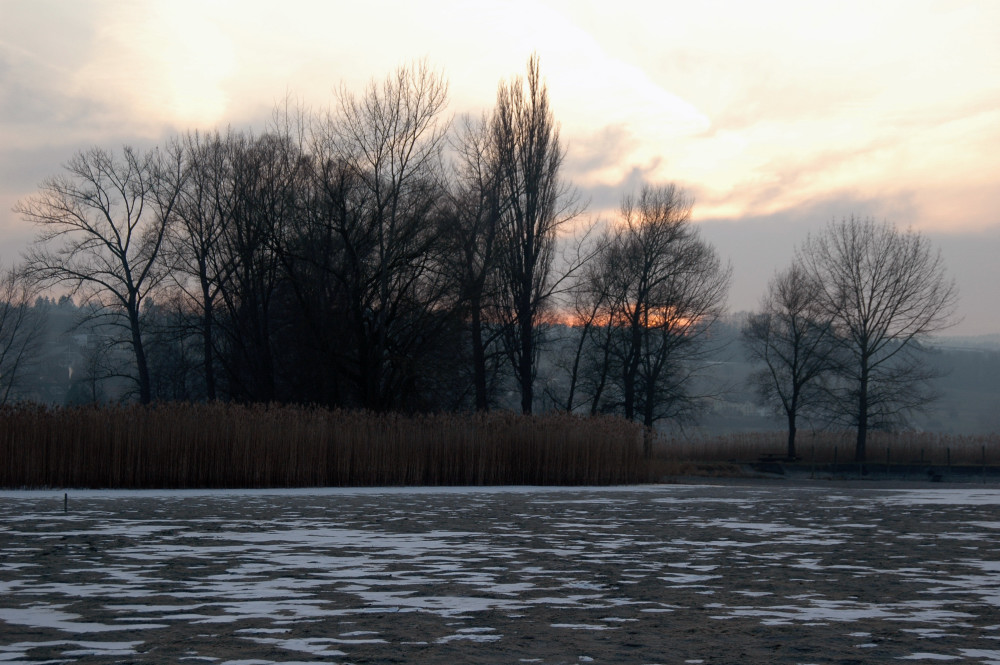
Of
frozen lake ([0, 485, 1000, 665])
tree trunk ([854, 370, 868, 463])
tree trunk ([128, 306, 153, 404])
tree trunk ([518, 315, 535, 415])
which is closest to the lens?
frozen lake ([0, 485, 1000, 665])

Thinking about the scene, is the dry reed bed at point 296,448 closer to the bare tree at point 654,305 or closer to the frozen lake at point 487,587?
the frozen lake at point 487,587

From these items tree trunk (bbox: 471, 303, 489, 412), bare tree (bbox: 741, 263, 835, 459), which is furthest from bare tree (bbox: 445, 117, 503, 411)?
bare tree (bbox: 741, 263, 835, 459)

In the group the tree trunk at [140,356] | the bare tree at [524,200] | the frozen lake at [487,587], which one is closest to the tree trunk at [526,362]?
the bare tree at [524,200]

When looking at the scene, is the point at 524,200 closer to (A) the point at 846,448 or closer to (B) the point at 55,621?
(A) the point at 846,448

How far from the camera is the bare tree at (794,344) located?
159 feet

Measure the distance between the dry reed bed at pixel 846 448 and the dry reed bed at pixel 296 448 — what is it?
53.2 feet

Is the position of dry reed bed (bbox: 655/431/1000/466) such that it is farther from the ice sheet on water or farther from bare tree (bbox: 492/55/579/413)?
the ice sheet on water

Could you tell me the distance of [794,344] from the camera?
49.8m

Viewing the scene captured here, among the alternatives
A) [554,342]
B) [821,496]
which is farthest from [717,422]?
[821,496]

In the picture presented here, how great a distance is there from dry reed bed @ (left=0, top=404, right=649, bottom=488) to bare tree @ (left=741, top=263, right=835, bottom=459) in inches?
1023

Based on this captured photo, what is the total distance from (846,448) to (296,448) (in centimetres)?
3507

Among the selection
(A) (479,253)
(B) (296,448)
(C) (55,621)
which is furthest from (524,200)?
(C) (55,621)

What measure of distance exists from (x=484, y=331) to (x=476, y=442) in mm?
18661

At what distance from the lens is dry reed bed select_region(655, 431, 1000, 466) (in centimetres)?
4231
